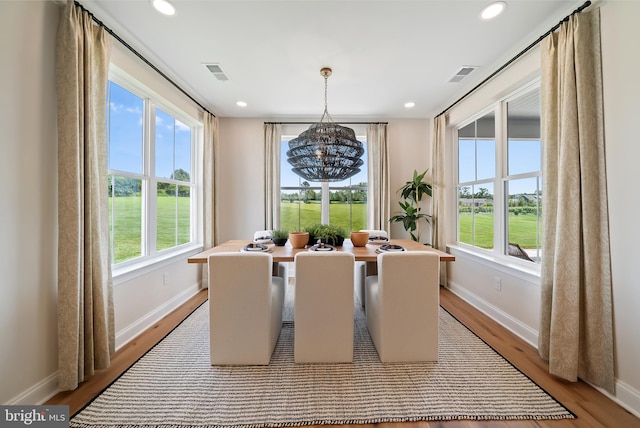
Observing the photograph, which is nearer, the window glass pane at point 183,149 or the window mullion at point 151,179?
the window mullion at point 151,179

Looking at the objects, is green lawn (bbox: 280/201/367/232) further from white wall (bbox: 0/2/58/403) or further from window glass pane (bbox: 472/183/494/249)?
white wall (bbox: 0/2/58/403)

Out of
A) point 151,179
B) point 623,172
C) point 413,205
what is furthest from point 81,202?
point 413,205

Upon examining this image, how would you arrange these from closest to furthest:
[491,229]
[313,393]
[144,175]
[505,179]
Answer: [313,393] → [144,175] → [505,179] → [491,229]

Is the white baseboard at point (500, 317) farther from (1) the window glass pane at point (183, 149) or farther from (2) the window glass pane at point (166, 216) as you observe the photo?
(1) the window glass pane at point (183, 149)

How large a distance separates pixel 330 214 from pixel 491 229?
7.75 feet

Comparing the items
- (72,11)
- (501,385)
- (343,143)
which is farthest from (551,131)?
(72,11)

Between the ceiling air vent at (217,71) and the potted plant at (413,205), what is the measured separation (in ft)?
9.81

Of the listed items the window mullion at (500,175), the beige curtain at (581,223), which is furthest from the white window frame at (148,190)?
the window mullion at (500,175)

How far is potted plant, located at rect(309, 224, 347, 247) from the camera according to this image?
258 centimetres

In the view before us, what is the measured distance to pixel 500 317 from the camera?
2.58m

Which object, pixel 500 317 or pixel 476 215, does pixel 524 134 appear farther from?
pixel 500 317

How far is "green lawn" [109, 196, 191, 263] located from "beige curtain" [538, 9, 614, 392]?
12.2ft

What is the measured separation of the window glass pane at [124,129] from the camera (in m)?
2.29

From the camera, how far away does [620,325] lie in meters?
1.54
